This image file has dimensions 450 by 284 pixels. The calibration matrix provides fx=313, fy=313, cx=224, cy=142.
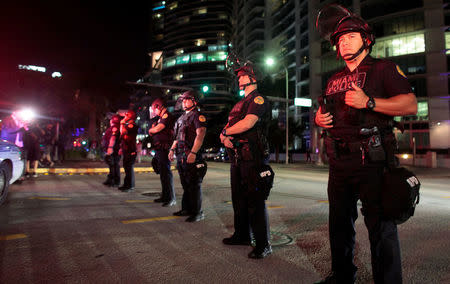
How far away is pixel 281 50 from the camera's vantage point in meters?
70.2

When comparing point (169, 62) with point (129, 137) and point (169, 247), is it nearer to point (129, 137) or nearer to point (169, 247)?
point (129, 137)

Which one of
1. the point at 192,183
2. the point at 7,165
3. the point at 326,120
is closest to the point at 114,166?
the point at 7,165

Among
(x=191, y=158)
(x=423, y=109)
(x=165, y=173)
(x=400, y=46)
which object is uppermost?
(x=400, y=46)

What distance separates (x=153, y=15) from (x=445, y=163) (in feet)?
476

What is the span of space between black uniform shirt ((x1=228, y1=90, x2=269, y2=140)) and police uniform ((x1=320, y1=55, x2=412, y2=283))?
90 cm

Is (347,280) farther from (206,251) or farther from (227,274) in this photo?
(206,251)

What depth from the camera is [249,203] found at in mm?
3170

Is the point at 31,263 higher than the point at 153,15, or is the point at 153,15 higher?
the point at 153,15

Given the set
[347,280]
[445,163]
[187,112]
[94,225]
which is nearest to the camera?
[347,280]

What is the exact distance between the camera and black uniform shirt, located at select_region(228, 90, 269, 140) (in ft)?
10.6

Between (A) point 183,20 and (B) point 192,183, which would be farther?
(A) point 183,20

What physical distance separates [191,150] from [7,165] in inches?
144

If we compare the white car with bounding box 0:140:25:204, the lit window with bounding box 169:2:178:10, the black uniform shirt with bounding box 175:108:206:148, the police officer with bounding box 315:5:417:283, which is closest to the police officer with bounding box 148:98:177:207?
the black uniform shirt with bounding box 175:108:206:148

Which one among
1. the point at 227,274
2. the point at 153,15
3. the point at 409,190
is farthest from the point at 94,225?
the point at 153,15
